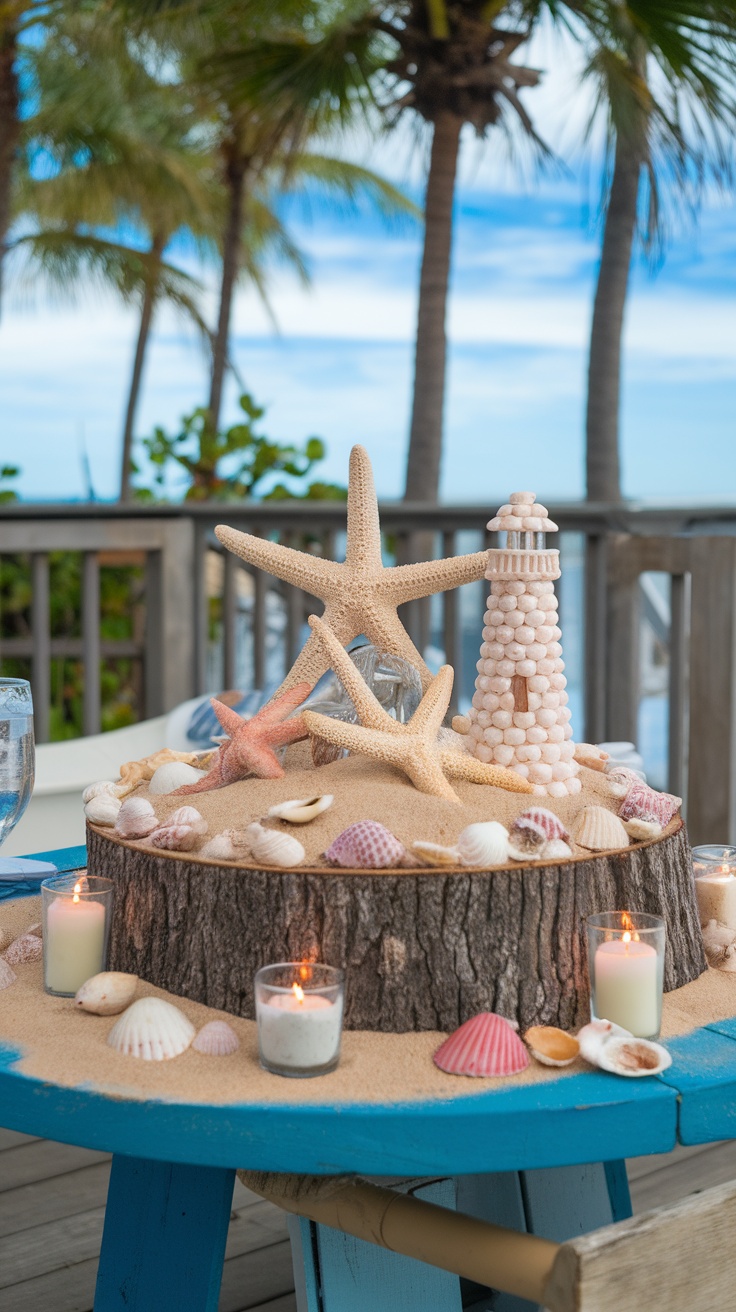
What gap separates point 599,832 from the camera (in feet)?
3.48

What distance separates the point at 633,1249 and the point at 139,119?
17.1 meters

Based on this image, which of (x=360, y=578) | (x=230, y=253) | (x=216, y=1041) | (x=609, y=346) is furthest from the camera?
(x=230, y=253)

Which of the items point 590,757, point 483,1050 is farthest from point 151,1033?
point 590,757

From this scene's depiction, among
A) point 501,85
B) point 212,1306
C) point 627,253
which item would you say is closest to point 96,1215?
point 212,1306

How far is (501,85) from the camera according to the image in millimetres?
6855

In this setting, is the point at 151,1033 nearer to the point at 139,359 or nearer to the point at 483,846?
the point at 483,846

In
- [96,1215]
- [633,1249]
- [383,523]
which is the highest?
[383,523]

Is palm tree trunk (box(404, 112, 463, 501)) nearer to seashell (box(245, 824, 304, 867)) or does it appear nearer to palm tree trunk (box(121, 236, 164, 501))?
seashell (box(245, 824, 304, 867))

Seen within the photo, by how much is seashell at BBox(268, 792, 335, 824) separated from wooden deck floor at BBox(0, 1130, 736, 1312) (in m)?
Result: 1.03

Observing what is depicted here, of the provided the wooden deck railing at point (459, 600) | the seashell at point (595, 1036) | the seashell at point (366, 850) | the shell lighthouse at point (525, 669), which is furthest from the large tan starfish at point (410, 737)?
the wooden deck railing at point (459, 600)

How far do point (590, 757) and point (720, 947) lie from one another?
251 millimetres

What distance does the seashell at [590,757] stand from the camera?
1338mm

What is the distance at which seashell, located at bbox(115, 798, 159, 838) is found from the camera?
3.62 ft

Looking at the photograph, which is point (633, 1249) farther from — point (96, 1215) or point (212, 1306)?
point (96, 1215)
